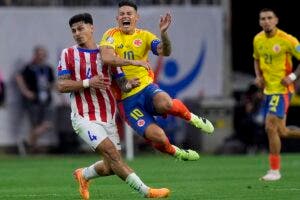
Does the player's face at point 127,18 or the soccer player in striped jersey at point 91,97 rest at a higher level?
the player's face at point 127,18

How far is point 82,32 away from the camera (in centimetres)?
1582

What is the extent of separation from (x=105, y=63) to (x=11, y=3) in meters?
14.6

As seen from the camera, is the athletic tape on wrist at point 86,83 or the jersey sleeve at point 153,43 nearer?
the athletic tape on wrist at point 86,83

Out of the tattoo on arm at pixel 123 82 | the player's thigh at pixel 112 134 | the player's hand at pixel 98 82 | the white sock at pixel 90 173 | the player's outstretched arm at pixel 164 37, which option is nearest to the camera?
the player's hand at pixel 98 82

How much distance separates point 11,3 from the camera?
3011 cm

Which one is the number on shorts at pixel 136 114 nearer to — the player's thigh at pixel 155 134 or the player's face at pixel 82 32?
the player's thigh at pixel 155 134

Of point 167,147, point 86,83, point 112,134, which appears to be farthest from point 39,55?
point 86,83

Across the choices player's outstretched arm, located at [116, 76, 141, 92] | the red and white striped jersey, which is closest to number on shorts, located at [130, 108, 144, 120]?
player's outstretched arm, located at [116, 76, 141, 92]

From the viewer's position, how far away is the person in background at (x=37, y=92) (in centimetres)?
2941

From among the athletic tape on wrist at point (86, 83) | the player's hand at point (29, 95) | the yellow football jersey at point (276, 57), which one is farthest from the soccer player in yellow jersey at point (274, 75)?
the player's hand at point (29, 95)

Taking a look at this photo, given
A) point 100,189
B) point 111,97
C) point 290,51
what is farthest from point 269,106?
point 111,97

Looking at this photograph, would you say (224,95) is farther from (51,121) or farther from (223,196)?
(223,196)

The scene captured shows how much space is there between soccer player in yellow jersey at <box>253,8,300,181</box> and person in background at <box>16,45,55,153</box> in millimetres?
9388

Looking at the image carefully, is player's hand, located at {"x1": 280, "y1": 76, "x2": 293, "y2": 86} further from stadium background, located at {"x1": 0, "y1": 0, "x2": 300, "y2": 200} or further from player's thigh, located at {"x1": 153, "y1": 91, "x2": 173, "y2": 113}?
player's thigh, located at {"x1": 153, "y1": 91, "x2": 173, "y2": 113}
